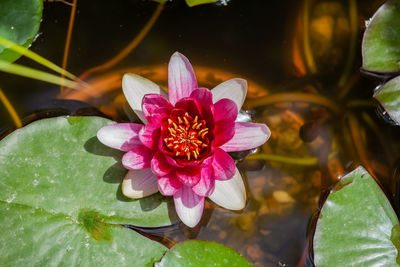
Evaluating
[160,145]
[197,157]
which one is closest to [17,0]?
[160,145]

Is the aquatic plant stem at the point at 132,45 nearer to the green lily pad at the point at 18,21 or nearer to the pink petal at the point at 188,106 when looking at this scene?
the green lily pad at the point at 18,21

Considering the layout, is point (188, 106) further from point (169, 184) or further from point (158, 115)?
point (169, 184)

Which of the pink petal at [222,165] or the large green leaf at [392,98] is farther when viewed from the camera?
the large green leaf at [392,98]

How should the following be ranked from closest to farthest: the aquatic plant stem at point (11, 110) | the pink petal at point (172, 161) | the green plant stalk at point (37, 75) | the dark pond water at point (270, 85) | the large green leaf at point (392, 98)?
the pink petal at point (172, 161) < the large green leaf at point (392, 98) < the dark pond water at point (270, 85) < the aquatic plant stem at point (11, 110) < the green plant stalk at point (37, 75)

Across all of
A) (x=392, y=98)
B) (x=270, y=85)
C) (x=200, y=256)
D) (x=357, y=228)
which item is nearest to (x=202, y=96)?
(x=200, y=256)

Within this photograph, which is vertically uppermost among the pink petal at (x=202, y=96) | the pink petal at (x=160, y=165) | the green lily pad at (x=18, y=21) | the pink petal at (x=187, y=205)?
the green lily pad at (x=18, y=21)

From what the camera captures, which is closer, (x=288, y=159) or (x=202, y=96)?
(x=202, y=96)

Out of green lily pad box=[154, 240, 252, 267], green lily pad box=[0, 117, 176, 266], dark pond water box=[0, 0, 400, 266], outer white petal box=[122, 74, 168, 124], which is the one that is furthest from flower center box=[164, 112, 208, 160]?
dark pond water box=[0, 0, 400, 266]

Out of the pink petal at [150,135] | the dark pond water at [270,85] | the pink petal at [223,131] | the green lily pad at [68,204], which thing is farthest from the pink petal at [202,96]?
the dark pond water at [270,85]
